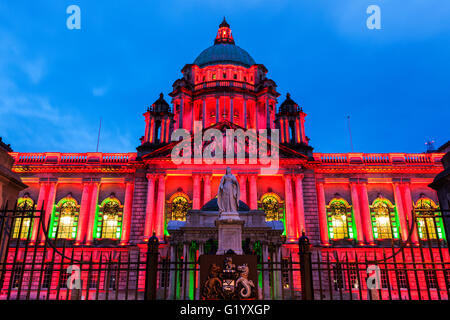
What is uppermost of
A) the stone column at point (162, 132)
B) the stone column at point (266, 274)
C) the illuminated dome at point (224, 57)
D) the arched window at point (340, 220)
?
the illuminated dome at point (224, 57)

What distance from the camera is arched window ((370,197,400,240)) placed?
3522 centimetres

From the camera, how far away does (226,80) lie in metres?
47.1

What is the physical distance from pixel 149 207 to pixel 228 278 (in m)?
26.3

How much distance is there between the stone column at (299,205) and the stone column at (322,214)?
2.68 meters

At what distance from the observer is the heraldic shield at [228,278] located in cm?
800

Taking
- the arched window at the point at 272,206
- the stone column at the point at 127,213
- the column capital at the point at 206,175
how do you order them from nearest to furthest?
the column capital at the point at 206,175 < the stone column at the point at 127,213 < the arched window at the point at 272,206

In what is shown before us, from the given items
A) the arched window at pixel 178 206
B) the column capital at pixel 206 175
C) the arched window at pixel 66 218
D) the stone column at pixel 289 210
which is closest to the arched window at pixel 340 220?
the stone column at pixel 289 210

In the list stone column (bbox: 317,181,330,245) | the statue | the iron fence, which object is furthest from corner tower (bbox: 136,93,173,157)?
the statue

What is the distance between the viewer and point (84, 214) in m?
35.2

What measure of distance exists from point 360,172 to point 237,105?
19.1 metres

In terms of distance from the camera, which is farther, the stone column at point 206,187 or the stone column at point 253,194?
the stone column at point 206,187

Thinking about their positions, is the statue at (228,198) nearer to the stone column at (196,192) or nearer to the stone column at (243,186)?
the stone column at (196,192)

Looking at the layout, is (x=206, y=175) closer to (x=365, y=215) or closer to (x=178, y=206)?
(x=178, y=206)
